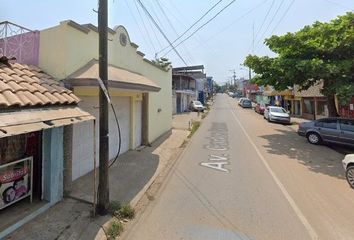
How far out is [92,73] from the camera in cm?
770

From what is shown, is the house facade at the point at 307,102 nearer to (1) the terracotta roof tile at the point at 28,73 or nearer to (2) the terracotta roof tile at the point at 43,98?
(1) the terracotta roof tile at the point at 28,73

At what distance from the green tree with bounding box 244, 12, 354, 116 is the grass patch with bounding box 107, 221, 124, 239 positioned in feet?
36.6

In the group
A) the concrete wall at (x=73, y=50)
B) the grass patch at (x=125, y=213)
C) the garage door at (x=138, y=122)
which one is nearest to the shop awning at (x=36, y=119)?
the concrete wall at (x=73, y=50)

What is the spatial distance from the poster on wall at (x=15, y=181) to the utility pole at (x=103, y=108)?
1696 millimetres

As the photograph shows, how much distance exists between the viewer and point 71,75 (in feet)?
25.0

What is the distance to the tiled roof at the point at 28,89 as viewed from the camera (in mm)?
5055

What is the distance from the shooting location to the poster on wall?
5734mm

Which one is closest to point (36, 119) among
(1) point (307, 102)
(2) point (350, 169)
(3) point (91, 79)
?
(3) point (91, 79)

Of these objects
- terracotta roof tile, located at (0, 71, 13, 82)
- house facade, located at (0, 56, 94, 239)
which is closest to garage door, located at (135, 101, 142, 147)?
house facade, located at (0, 56, 94, 239)

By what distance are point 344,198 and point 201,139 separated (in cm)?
1016

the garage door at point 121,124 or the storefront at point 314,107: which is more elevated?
the storefront at point 314,107

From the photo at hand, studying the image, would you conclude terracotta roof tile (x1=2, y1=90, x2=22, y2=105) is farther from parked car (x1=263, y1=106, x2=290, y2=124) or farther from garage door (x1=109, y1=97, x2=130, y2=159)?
parked car (x1=263, y1=106, x2=290, y2=124)

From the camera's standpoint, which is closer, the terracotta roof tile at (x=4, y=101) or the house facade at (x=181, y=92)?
the terracotta roof tile at (x=4, y=101)

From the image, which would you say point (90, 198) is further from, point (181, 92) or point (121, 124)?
point (181, 92)
